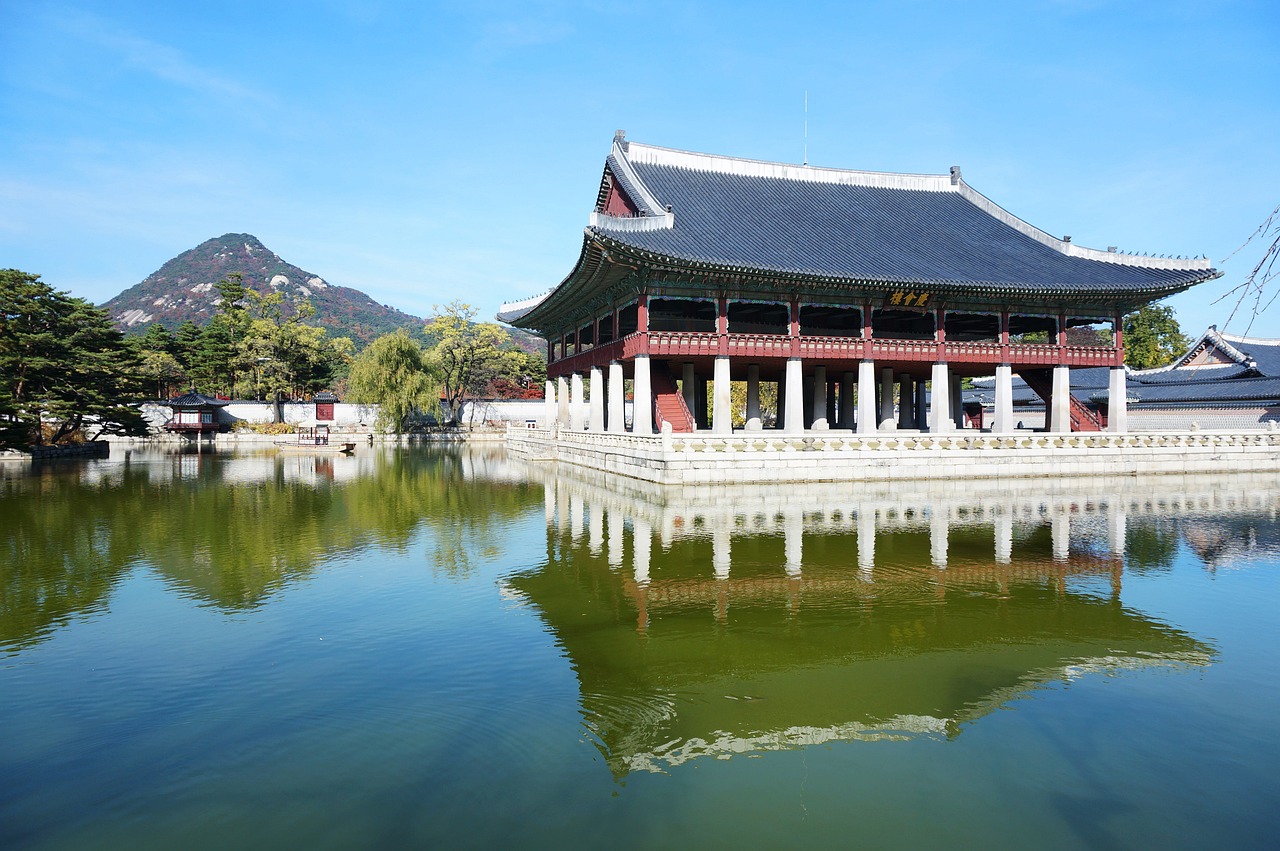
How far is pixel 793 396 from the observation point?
1265 inches

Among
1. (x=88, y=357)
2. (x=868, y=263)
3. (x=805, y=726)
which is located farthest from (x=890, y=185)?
(x=88, y=357)

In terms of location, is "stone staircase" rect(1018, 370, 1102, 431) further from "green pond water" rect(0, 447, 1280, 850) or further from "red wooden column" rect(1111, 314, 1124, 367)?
"green pond water" rect(0, 447, 1280, 850)

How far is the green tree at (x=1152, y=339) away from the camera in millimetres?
76688

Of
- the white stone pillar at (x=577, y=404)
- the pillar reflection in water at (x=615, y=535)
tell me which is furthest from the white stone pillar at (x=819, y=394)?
the pillar reflection in water at (x=615, y=535)

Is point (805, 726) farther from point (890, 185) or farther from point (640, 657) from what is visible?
point (890, 185)

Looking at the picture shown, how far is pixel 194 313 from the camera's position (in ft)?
570

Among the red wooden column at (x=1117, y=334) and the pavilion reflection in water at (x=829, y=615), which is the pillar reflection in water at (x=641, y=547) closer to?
the pavilion reflection in water at (x=829, y=615)

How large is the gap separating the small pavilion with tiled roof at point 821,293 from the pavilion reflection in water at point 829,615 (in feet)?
40.6

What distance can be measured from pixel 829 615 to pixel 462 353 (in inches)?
2566

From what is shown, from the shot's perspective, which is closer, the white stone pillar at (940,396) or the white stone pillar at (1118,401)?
the white stone pillar at (940,396)

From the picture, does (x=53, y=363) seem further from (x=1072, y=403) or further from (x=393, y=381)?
(x=1072, y=403)

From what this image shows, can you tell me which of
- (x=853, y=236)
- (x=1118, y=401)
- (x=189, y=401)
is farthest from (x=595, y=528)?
(x=189, y=401)

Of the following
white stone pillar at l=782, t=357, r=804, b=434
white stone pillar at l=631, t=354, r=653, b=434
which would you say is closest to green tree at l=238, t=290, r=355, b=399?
white stone pillar at l=631, t=354, r=653, b=434

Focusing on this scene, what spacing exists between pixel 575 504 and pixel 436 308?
183ft
